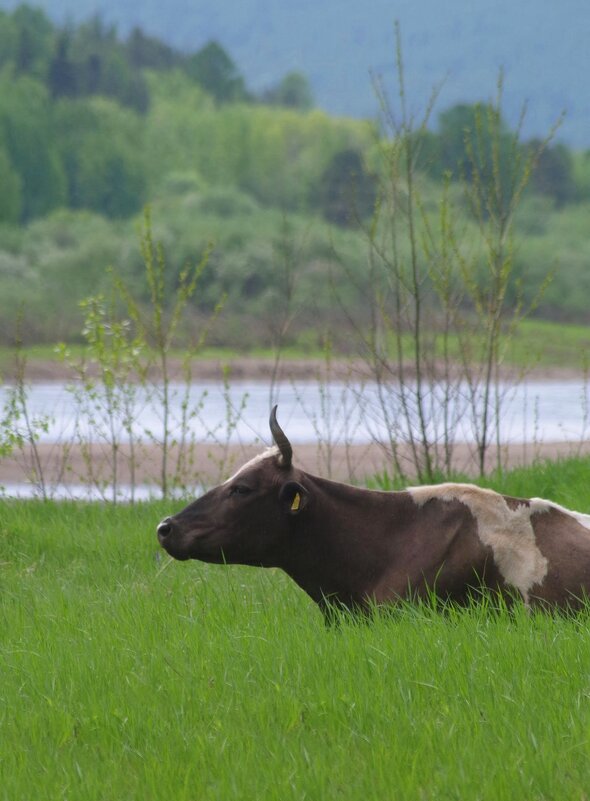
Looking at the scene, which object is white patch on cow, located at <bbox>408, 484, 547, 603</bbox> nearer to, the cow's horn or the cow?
the cow

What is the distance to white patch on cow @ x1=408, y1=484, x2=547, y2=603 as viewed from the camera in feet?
20.4

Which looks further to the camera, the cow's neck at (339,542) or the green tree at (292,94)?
the green tree at (292,94)

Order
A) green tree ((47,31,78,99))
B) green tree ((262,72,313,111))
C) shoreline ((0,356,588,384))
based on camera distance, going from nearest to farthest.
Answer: shoreline ((0,356,588,384))
green tree ((47,31,78,99))
green tree ((262,72,313,111))

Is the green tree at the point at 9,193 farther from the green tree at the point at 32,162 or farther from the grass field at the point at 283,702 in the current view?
the grass field at the point at 283,702

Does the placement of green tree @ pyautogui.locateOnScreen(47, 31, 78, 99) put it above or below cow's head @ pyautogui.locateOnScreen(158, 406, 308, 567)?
above

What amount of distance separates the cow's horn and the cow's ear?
124 millimetres

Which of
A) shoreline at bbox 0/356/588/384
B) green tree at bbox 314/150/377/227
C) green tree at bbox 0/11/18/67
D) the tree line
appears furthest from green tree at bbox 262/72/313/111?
shoreline at bbox 0/356/588/384

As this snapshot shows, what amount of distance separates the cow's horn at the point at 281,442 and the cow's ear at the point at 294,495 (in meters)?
0.12

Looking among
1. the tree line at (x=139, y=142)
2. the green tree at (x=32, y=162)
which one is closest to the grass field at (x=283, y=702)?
the tree line at (x=139, y=142)

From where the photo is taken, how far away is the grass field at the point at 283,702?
4.52 m

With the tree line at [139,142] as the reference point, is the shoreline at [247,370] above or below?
below

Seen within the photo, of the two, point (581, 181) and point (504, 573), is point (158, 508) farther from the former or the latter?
point (581, 181)

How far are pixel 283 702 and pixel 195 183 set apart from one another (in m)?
83.7

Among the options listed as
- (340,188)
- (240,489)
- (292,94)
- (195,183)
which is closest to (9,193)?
(195,183)
